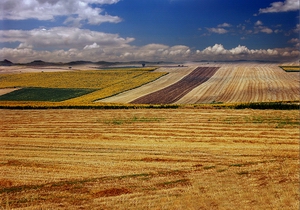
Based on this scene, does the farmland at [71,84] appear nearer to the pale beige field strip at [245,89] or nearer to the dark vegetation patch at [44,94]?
the dark vegetation patch at [44,94]

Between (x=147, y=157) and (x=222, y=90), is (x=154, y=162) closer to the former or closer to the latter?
(x=147, y=157)

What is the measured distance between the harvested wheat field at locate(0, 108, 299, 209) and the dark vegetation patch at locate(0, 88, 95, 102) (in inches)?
729

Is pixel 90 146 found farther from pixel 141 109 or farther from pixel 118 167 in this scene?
pixel 141 109

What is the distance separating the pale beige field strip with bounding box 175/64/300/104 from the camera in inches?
1932

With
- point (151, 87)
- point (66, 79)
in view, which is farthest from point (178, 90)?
point (66, 79)

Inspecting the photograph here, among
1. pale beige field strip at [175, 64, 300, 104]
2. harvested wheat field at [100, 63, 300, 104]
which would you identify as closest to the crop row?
harvested wheat field at [100, 63, 300, 104]

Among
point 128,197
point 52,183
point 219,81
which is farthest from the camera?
point 219,81

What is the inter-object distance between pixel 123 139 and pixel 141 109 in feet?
48.5

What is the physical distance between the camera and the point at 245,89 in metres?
57.9

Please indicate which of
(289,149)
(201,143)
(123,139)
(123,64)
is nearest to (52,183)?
(123,139)

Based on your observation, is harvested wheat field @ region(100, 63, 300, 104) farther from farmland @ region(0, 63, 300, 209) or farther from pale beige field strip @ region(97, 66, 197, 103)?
farmland @ region(0, 63, 300, 209)

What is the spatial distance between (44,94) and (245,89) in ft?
118

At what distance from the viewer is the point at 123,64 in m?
117

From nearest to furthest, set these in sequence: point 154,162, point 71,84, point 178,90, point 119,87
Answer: point 154,162
point 178,90
point 119,87
point 71,84
